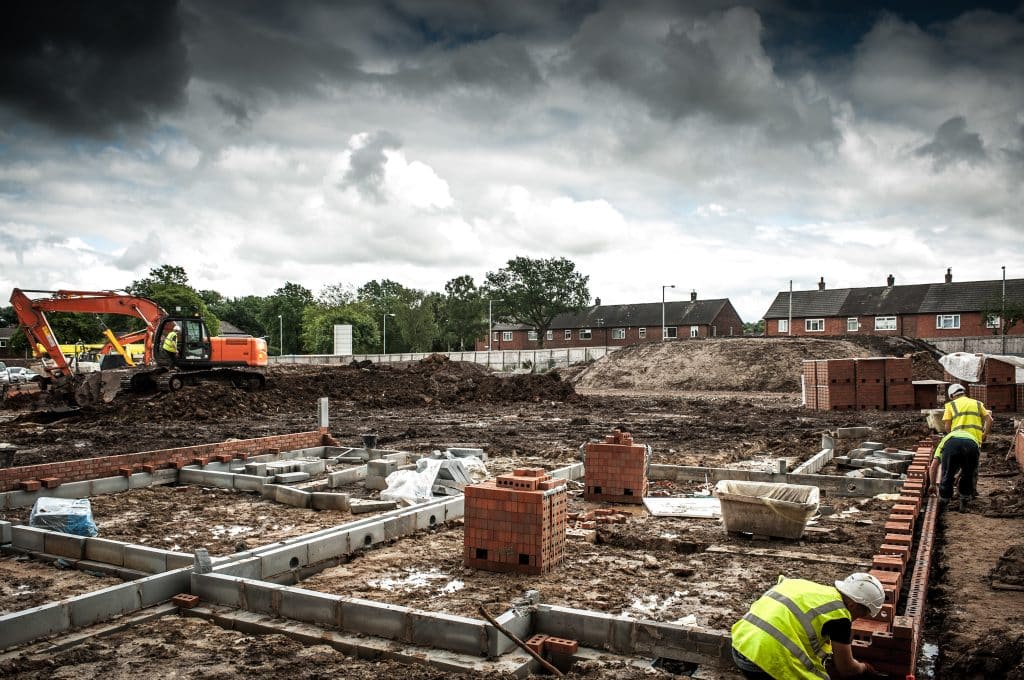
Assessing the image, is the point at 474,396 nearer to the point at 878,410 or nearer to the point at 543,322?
the point at 878,410

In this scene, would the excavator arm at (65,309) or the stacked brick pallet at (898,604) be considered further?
the excavator arm at (65,309)

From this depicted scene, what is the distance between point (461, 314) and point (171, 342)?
183 ft

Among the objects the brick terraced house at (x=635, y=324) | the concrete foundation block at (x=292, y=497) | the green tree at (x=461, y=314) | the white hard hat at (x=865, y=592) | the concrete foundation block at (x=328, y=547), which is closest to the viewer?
the white hard hat at (x=865, y=592)

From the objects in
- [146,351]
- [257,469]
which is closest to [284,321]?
[146,351]

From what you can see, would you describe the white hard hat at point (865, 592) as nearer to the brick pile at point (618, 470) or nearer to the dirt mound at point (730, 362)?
the brick pile at point (618, 470)

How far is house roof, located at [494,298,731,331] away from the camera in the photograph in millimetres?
69938

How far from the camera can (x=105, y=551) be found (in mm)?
6723

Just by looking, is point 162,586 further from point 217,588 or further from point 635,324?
point 635,324

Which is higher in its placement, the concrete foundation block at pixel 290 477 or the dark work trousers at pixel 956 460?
the dark work trousers at pixel 956 460

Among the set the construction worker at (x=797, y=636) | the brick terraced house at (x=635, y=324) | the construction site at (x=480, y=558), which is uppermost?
the brick terraced house at (x=635, y=324)

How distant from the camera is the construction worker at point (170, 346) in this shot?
22938 mm

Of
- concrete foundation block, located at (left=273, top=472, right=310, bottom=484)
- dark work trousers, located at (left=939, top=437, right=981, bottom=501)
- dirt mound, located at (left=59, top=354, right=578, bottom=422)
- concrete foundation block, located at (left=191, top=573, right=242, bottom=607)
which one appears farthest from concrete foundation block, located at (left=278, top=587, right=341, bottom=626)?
dirt mound, located at (left=59, top=354, right=578, bottom=422)

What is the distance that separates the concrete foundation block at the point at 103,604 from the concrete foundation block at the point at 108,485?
5.22 metres

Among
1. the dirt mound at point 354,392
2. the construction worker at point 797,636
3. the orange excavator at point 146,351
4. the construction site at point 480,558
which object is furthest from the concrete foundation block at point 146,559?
the orange excavator at point 146,351
